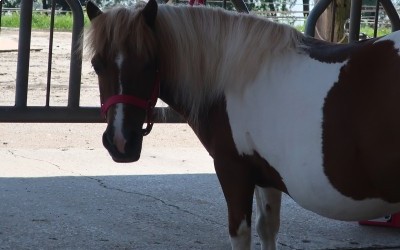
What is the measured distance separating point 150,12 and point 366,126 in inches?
40.0

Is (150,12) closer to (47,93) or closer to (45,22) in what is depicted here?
(47,93)

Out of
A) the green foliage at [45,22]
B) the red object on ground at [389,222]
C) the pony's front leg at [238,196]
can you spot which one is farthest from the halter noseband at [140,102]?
the green foliage at [45,22]

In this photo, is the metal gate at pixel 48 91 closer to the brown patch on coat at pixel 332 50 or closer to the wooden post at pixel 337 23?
the wooden post at pixel 337 23

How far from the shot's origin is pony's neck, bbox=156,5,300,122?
3.65 meters

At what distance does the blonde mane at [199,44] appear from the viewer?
3584 millimetres

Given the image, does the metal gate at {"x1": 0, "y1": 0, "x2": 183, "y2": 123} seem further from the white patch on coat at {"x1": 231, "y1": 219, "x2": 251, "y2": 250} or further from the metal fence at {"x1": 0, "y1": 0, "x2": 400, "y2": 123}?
the white patch on coat at {"x1": 231, "y1": 219, "x2": 251, "y2": 250}

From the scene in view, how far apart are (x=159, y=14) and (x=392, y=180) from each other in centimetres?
121

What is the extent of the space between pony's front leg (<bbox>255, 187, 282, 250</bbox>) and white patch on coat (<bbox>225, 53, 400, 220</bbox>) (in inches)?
22.4

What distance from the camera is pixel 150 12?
3.60 m

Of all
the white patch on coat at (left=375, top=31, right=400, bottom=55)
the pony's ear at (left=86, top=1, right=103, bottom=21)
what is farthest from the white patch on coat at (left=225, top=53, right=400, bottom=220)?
the pony's ear at (left=86, top=1, right=103, bottom=21)

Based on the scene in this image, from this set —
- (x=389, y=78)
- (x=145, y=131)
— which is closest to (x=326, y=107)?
(x=389, y=78)

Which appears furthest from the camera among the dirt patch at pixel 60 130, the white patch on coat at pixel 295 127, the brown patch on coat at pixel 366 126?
the dirt patch at pixel 60 130

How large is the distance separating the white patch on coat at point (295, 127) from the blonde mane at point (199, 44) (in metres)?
0.08

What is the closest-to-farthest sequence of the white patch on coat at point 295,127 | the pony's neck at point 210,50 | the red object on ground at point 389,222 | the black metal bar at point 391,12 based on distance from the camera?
the white patch on coat at point 295,127 < the pony's neck at point 210,50 < the red object on ground at point 389,222 < the black metal bar at point 391,12
